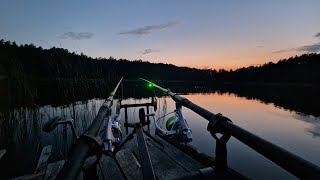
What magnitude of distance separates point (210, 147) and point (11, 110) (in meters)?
9.97

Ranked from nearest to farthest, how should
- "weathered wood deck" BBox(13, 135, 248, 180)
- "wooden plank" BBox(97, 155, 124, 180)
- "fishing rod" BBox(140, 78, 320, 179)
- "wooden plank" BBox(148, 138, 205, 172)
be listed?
"fishing rod" BBox(140, 78, 320, 179) < "wooden plank" BBox(97, 155, 124, 180) < "weathered wood deck" BBox(13, 135, 248, 180) < "wooden plank" BBox(148, 138, 205, 172)

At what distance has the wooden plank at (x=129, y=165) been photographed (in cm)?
449

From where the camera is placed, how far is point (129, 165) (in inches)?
195

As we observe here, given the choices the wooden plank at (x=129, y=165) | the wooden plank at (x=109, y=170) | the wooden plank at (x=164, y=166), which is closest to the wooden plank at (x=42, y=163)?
the wooden plank at (x=109, y=170)

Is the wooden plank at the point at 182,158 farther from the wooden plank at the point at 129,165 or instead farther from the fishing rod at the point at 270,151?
the fishing rod at the point at 270,151

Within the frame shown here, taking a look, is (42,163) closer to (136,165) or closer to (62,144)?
(136,165)

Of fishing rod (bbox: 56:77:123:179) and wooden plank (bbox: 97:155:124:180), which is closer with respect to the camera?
fishing rod (bbox: 56:77:123:179)

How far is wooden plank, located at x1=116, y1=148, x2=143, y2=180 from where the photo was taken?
449 cm

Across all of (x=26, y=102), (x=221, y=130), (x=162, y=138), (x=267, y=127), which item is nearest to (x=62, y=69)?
(x=26, y=102)

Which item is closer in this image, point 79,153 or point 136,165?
point 79,153

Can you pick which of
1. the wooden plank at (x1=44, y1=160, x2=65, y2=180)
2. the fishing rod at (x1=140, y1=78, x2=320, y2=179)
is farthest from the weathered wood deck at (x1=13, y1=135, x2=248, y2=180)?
the fishing rod at (x1=140, y1=78, x2=320, y2=179)

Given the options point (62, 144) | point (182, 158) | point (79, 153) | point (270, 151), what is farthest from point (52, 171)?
point (62, 144)

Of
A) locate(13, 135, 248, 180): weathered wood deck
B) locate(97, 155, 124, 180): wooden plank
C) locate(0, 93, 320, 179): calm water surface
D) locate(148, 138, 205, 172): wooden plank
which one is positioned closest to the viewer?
locate(97, 155, 124, 180): wooden plank

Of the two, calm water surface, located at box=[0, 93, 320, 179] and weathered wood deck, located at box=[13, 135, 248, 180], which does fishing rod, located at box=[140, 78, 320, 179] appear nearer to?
weathered wood deck, located at box=[13, 135, 248, 180]
